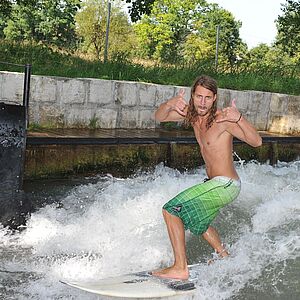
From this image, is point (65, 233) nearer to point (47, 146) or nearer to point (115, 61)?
point (47, 146)

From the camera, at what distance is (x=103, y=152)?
7.41 meters

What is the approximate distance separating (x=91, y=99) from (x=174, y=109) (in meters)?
4.58

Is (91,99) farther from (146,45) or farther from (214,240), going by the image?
(146,45)

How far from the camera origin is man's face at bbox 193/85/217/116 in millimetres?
3748

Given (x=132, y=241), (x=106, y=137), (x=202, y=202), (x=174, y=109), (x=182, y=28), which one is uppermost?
(x=182, y=28)

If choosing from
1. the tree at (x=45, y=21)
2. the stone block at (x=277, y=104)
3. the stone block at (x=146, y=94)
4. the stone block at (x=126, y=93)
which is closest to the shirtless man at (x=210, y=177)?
the stone block at (x=126, y=93)

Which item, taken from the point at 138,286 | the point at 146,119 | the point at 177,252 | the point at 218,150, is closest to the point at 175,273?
the point at 177,252

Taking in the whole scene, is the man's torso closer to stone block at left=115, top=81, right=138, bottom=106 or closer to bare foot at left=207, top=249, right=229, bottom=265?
bare foot at left=207, top=249, right=229, bottom=265

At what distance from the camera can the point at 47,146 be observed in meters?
6.80

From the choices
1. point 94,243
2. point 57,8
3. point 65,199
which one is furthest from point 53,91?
point 57,8

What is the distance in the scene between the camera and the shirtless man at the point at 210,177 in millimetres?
3672

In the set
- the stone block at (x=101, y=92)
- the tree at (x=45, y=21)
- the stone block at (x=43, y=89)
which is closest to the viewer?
the stone block at (x=43, y=89)

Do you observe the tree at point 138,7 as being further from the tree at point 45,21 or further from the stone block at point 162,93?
the tree at point 45,21

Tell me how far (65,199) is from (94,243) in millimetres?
1391
